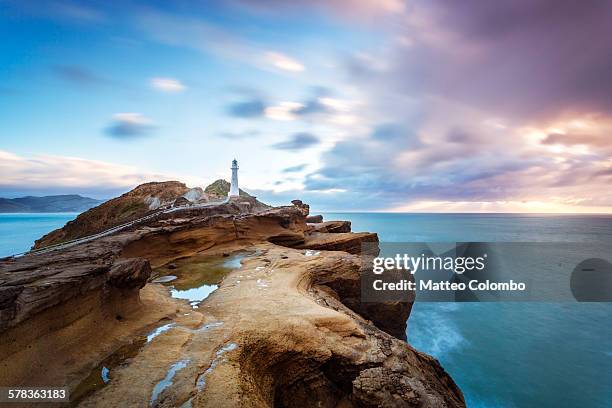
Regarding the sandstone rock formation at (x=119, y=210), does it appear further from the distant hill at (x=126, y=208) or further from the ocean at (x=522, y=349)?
the ocean at (x=522, y=349)

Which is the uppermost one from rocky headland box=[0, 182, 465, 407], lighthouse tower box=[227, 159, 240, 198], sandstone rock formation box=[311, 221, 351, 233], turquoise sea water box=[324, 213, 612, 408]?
lighthouse tower box=[227, 159, 240, 198]

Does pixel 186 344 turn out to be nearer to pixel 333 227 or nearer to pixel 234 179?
pixel 333 227

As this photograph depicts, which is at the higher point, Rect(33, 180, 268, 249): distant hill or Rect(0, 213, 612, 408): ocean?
Rect(33, 180, 268, 249): distant hill

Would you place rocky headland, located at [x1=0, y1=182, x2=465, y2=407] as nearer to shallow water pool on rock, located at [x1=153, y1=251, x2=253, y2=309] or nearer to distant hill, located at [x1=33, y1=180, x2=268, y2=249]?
shallow water pool on rock, located at [x1=153, y1=251, x2=253, y2=309]

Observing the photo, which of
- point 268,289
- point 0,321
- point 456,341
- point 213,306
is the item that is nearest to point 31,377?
point 0,321

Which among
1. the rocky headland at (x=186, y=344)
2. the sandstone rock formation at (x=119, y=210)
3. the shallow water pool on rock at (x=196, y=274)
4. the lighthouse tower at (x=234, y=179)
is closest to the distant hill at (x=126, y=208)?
the sandstone rock formation at (x=119, y=210)

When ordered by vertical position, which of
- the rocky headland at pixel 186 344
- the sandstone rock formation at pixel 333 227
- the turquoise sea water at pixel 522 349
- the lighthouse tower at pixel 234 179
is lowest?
the turquoise sea water at pixel 522 349

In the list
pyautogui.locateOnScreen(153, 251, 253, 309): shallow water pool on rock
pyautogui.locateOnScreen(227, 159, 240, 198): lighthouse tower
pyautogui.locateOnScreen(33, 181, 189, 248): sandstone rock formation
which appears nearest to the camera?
pyautogui.locateOnScreen(153, 251, 253, 309): shallow water pool on rock

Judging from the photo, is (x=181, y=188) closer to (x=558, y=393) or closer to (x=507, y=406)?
(x=507, y=406)

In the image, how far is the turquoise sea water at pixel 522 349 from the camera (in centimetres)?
2300

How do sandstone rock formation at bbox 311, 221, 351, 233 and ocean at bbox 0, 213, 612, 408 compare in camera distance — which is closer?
ocean at bbox 0, 213, 612, 408

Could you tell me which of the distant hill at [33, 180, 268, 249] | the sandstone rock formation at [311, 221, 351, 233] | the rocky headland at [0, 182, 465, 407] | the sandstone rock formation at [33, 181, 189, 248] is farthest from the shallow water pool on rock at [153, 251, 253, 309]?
the sandstone rock formation at [33, 181, 189, 248]

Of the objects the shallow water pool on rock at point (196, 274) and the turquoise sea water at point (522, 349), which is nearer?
the shallow water pool on rock at point (196, 274)

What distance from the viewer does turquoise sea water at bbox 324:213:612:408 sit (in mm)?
23000
